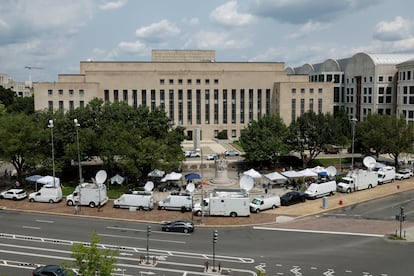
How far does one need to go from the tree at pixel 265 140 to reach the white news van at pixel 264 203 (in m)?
17.6

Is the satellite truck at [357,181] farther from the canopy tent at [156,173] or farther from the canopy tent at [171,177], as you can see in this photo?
the canopy tent at [156,173]

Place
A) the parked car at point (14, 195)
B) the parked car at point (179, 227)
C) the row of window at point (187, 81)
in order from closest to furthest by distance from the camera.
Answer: the parked car at point (179, 227) → the parked car at point (14, 195) → the row of window at point (187, 81)

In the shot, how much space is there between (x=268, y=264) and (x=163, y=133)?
110 ft

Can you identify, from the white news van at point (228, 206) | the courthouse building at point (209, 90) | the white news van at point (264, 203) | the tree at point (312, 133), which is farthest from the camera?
the courthouse building at point (209, 90)

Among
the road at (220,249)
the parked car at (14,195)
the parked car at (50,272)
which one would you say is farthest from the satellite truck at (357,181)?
the parked car at (14,195)

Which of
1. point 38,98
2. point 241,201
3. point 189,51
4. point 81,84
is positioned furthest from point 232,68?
point 241,201

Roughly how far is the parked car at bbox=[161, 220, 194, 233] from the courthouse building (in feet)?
185

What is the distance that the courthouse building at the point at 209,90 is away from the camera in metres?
92.3

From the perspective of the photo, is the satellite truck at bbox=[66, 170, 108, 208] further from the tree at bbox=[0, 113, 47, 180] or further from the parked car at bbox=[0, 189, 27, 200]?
the tree at bbox=[0, 113, 47, 180]

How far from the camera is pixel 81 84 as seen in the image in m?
87.2

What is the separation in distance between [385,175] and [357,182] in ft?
21.2

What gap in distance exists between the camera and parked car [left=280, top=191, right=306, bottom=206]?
44031 mm

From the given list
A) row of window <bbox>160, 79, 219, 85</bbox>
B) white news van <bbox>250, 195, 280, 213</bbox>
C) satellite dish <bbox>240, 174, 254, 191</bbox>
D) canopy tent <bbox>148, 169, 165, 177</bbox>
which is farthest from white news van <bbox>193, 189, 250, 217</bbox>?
row of window <bbox>160, 79, 219, 85</bbox>

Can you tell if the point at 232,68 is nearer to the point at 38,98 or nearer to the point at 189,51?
the point at 189,51
